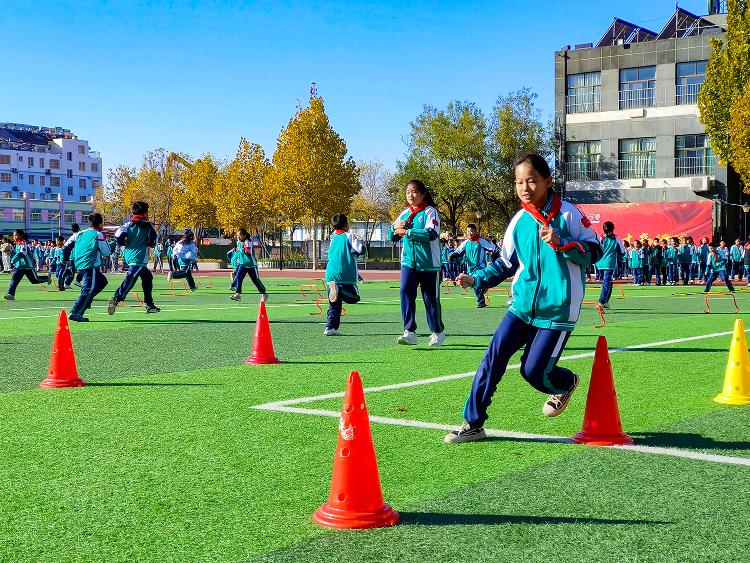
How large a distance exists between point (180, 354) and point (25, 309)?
417 inches

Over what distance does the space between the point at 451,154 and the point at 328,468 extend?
186 feet

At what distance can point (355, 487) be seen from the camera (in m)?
4.32

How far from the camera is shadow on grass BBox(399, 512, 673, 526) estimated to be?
436 cm

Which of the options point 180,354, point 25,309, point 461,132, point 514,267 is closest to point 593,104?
point 461,132

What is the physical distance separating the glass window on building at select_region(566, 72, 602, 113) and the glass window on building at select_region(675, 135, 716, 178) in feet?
17.9

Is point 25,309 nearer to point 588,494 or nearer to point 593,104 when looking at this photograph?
point 588,494

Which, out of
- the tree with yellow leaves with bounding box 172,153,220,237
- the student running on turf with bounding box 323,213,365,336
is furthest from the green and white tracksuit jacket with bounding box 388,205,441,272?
the tree with yellow leaves with bounding box 172,153,220,237

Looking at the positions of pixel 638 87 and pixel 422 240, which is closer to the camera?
pixel 422 240

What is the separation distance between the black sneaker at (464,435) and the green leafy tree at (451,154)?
179 feet

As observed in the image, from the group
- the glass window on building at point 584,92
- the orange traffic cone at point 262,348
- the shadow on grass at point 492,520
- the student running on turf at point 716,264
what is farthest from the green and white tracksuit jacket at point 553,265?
the glass window on building at point 584,92

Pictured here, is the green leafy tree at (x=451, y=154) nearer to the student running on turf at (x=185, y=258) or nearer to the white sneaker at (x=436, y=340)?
the student running on turf at (x=185, y=258)

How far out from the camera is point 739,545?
401 centimetres

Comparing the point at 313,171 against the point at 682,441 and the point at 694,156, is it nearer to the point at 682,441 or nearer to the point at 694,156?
the point at 694,156

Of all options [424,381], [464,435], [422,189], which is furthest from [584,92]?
[464,435]
